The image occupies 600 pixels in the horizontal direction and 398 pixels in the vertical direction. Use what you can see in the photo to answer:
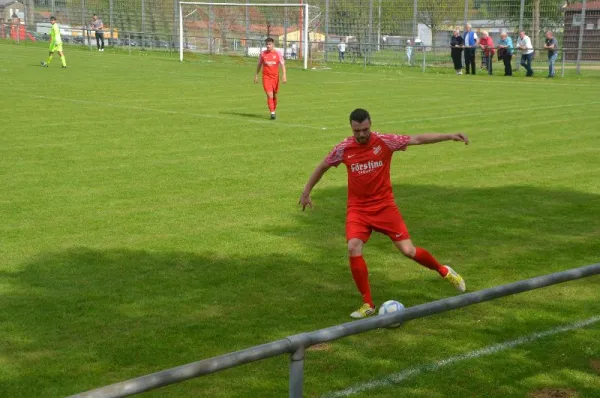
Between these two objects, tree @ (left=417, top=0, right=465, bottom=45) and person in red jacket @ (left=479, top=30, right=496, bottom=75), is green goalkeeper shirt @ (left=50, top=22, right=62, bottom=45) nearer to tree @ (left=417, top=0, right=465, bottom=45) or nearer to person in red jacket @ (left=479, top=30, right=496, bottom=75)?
tree @ (left=417, top=0, right=465, bottom=45)

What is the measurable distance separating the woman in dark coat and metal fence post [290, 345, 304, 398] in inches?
1592

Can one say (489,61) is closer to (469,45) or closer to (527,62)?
(469,45)

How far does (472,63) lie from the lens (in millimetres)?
43812

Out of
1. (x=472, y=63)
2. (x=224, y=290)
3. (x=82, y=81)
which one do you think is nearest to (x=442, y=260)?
(x=224, y=290)

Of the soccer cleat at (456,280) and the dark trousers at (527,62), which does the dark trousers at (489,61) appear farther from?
the soccer cleat at (456,280)

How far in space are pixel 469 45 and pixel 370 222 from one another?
36165 millimetres

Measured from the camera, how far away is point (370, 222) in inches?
358

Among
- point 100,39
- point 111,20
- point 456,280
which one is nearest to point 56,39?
point 100,39

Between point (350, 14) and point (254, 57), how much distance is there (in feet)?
19.7

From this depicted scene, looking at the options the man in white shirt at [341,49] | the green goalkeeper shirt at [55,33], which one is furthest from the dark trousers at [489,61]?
the green goalkeeper shirt at [55,33]

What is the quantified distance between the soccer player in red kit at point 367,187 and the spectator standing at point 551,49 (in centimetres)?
3369

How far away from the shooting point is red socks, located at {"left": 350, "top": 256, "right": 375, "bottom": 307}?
29.0ft

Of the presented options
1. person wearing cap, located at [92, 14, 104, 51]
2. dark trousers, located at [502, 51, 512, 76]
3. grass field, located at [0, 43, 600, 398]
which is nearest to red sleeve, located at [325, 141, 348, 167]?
grass field, located at [0, 43, 600, 398]

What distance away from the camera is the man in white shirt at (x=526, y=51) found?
4191 centimetres
